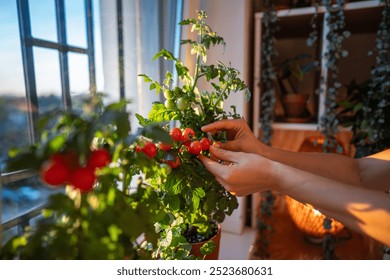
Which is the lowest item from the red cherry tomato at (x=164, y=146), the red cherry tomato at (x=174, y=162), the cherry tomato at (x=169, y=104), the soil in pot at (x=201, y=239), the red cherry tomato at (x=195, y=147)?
the soil in pot at (x=201, y=239)

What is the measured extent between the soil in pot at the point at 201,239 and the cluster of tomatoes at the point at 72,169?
1.66 ft

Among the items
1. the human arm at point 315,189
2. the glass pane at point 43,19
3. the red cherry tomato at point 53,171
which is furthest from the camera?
the glass pane at point 43,19

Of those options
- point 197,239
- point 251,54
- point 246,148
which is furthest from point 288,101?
point 197,239

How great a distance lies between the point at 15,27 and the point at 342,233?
167 centimetres

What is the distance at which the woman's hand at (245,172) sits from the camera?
61 cm

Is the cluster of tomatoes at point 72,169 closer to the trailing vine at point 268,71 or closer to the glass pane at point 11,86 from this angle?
the glass pane at point 11,86

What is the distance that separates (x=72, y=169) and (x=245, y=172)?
1.26 ft

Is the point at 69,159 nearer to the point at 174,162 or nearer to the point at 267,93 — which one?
the point at 174,162

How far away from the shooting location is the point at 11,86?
0.57m

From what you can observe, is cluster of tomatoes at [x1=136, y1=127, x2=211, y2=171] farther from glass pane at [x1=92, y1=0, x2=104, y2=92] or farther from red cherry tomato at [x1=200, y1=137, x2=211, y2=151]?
glass pane at [x1=92, y1=0, x2=104, y2=92]

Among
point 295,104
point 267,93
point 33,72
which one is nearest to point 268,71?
point 267,93

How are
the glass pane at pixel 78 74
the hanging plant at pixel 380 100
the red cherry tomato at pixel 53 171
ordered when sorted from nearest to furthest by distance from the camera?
the red cherry tomato at pixel 53 171 < the glass pane at pixel 78 74 < the hanging plant at pixel 380 100

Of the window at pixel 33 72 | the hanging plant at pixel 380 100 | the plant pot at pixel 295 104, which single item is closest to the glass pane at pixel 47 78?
the window at pixel 33 72

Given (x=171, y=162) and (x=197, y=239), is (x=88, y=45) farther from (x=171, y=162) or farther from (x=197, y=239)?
(x=197, y=239)
